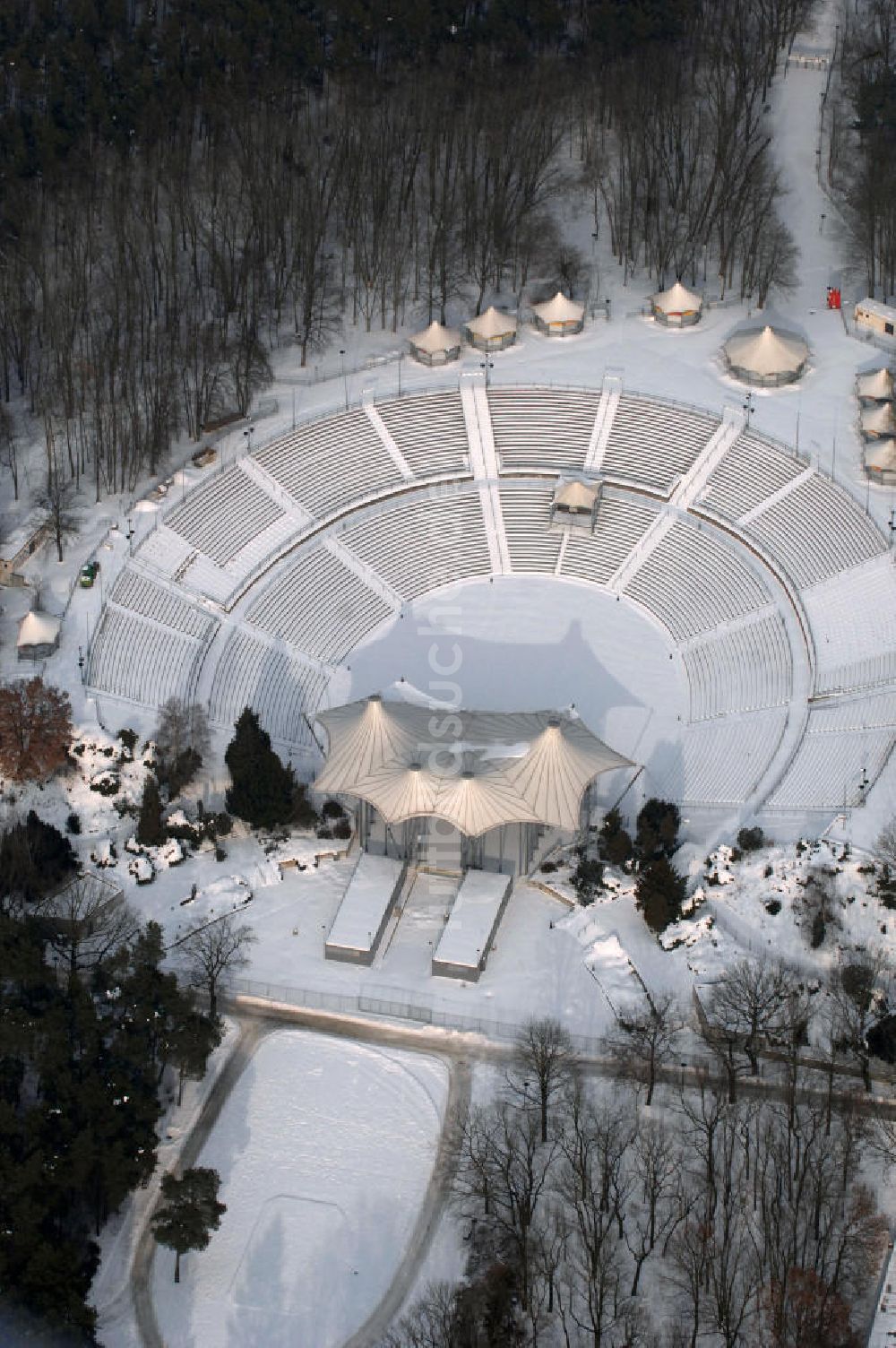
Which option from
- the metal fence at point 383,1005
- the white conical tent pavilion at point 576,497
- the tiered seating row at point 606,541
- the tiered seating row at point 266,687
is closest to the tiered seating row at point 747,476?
the tiered seating row at point 606,541

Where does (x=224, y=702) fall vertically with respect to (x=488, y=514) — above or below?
below

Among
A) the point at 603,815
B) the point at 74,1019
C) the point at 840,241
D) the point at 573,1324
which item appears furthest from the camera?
the point at 840,241

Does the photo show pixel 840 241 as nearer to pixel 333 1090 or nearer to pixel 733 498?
pixel 733 498

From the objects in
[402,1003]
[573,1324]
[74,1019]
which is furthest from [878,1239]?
[74,1019]

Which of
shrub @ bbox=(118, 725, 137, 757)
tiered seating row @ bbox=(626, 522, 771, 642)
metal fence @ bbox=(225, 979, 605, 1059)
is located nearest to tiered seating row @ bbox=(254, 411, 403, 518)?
tiered seating row @ bbox=(626, 522, 771, 642)

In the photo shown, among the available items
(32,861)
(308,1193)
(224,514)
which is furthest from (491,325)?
(308,1193)

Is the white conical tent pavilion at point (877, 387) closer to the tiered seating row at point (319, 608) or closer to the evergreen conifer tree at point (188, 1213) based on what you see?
the tiered seating row at point (319, 608)
